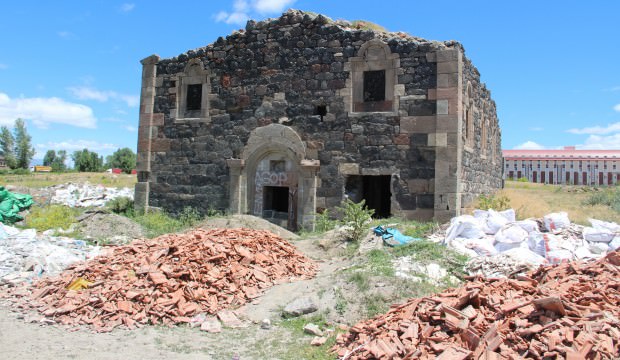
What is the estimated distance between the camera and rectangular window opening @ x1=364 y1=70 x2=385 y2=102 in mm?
11945

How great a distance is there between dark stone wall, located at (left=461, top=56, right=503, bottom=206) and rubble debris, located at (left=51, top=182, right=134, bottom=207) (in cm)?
1359

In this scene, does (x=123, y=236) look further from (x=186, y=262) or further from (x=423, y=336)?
(x=423, y=336)

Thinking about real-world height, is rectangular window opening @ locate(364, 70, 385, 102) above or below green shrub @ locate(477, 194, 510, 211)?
above

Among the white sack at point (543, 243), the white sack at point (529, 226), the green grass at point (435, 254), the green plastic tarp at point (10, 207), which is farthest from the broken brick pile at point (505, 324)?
the green plastic tarp at point (10, 207)

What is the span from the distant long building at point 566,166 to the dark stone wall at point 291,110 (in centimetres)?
4219

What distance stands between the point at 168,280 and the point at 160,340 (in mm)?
1348

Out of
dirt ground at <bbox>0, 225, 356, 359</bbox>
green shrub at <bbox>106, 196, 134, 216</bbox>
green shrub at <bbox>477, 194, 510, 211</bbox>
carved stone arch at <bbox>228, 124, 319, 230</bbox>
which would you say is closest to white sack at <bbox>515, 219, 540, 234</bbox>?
green shrub at <bbox>477, 194, 510, 211</bbox>

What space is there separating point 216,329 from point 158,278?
4.72 ft

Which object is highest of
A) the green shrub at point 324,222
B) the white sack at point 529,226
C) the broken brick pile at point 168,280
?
the white sack at point 529,226

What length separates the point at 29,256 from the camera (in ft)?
30.2

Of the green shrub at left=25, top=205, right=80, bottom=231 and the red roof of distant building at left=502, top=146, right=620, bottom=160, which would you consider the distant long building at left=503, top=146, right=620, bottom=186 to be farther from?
the green shrub at left=25, top=205, right=80, bottom=231

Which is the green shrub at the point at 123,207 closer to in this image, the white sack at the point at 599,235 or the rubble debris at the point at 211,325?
the rubble debris at the point at 211,325

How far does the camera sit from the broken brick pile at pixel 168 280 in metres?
6.59

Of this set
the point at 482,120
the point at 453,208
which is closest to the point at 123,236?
the point at 453,208
